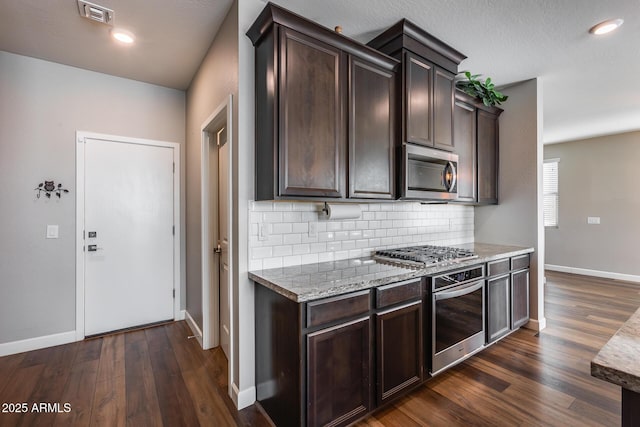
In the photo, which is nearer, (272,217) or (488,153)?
(272,217)

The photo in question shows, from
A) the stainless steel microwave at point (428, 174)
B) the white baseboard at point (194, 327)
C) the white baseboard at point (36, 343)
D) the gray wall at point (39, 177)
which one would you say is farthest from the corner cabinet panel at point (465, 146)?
the white baseboard at point (36, 343)

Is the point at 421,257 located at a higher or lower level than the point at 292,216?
lower

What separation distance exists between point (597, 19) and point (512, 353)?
2.81 m

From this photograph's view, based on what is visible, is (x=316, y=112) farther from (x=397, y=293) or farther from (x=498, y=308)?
(x=498, y=308)

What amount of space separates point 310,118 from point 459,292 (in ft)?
5.73

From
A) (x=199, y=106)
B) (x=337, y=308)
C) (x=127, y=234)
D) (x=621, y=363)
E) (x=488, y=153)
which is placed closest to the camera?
(x=621, y=363)

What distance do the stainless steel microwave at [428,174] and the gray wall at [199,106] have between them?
1.34 metres

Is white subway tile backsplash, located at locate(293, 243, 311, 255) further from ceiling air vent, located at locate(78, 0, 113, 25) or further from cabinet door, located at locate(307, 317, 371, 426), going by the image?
ceiling air vent, located at locate(78, 0, 113, 25)

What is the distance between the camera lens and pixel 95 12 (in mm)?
2156

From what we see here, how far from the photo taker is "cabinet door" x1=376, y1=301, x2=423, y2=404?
1863 millimetres

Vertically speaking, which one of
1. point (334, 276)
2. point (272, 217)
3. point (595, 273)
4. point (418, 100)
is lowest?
point (595, 273)

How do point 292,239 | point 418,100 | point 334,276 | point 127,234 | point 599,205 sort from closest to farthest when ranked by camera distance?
point 334,276 → point 292,239 → point 418,100 → point 127,234 → point 599,205

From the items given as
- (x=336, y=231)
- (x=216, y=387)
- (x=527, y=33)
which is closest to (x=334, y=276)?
(x=336, y=231)

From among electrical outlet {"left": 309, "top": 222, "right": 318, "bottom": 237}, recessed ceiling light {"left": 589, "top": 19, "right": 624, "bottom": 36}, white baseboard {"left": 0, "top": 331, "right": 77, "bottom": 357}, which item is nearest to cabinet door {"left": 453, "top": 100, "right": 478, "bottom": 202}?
recessed ceiling light {"left": 589, "top": 19, "right": 624, "bottom": 36}
